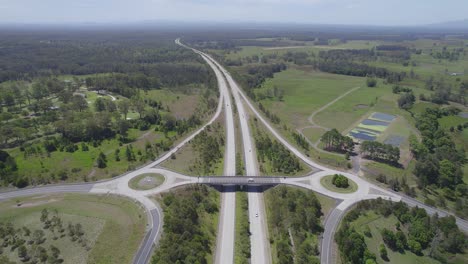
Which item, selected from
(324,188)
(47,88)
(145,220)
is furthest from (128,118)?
(324,188)

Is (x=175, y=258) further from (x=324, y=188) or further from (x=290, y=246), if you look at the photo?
(x=324, y=188)

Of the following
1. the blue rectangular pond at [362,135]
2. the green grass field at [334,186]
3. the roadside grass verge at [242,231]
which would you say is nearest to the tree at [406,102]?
the blue rectangular pond at [362,135]

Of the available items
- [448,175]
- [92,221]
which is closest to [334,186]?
Answer: [448,175]

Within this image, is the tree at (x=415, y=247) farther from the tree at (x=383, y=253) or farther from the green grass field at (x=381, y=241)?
the tree at (x=383, y=253)

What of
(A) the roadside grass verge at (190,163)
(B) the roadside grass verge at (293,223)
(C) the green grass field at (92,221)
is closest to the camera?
(C) the green grass field at (92,221)

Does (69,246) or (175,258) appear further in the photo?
(69,246)
